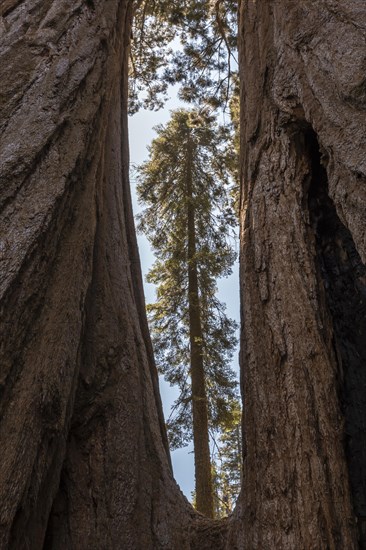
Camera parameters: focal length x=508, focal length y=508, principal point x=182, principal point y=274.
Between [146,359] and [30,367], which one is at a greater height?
[146,359]

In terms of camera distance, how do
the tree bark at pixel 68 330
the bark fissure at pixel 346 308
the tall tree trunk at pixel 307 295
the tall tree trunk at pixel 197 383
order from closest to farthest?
1. the tree bark at pixel 68 330
2. the tall tree trunk at pixel 307 295
3. the bark fissure at pixel 346 308
4. the tall tree trunk at pixel 197 383

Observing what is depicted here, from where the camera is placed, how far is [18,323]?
1723mm

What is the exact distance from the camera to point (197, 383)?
7.77 m

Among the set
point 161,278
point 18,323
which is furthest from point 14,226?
point 161,278

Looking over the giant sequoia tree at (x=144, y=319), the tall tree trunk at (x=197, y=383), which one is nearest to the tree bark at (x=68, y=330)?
the giant sequoia tree at (x=144, y=319)

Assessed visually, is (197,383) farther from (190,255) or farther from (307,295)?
(307,295)

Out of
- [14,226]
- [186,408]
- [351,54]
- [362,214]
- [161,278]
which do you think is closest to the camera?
[362,214]

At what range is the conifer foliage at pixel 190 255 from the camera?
8578 millimetres

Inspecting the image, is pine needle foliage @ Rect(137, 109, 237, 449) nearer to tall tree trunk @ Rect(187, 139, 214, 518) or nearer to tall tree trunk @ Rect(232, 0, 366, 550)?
tall tree trunk @ Rect(187, 139, 214, 518)

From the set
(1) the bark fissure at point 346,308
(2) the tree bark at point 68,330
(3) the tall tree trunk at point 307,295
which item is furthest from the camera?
(1) the bark fissure at point 346,308

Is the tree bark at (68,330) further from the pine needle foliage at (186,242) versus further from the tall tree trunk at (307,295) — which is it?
the pine needle foliage at (186,242)

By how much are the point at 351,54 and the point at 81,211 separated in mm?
1373

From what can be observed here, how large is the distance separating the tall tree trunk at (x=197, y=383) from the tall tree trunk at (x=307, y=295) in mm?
4894

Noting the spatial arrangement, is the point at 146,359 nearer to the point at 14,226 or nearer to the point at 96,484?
the point at 96,484
